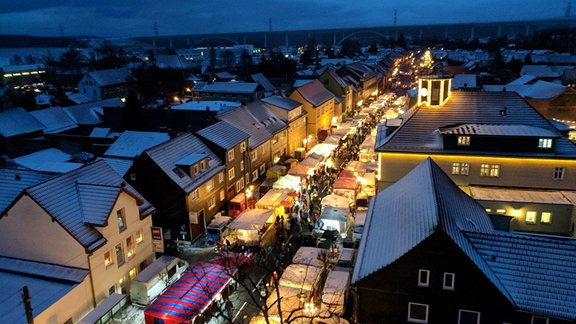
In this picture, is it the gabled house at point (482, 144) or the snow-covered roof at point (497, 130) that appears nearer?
the snow-covered roof at point (497, 130)

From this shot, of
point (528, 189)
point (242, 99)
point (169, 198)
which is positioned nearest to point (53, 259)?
point (169, 198)

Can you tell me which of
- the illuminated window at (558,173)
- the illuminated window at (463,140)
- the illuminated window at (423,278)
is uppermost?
the illuminated window at (463,140)

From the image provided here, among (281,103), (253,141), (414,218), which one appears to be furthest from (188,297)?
(281,103)

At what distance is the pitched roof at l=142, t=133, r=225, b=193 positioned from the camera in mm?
29250

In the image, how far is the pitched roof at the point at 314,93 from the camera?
56.8 metres

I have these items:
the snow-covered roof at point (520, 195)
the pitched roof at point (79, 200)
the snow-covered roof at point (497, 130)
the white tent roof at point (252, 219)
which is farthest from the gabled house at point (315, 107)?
the pitched roof at point (79, 200)

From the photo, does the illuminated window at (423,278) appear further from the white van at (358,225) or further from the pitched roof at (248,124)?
the pitched roof at (248,124)

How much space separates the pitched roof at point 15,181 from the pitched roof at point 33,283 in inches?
136

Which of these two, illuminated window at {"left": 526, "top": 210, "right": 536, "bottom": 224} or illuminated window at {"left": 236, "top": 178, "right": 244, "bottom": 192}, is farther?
illuminated window at {"left": 236, "top": 178, "right": 244, "bottom": 192}

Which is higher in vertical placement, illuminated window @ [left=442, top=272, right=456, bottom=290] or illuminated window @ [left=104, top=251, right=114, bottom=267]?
illuminated window @ [left=442, top=272, right=456, bottom=290]

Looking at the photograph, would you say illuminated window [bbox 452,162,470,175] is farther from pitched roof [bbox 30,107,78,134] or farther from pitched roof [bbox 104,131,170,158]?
pitched roof [bbox 30,107,78,134]

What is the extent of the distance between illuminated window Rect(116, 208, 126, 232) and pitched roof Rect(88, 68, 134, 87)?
2887 inches

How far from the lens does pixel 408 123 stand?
31812mm

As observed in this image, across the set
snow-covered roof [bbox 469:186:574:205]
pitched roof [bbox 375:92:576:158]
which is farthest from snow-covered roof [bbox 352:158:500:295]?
pitched roof [bbox 375:92:576:158]
